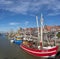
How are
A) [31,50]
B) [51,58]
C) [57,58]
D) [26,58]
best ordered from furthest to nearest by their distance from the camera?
[31,50] → [26,58] → [51,58] → [57,58]

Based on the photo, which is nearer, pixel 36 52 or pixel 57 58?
pixel 57 58

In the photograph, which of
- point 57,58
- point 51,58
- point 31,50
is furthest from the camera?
point 31,50

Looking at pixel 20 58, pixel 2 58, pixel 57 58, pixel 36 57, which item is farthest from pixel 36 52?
pixel 57 58

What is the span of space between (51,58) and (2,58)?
12.4m

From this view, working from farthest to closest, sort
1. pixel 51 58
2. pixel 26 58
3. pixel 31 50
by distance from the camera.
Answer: pixel 31 50 → pixel 26 58 → pixel 51 58

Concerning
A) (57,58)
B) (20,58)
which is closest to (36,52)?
(20,58)

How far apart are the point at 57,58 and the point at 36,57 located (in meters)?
24.4

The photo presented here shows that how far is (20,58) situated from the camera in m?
40.7

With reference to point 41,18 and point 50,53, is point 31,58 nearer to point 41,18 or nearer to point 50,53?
point 50,53

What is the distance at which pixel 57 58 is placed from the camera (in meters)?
17.7

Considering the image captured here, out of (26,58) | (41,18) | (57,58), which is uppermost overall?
(41,18)

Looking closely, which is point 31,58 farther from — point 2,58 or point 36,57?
point 2,58

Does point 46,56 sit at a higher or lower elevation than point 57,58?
lower

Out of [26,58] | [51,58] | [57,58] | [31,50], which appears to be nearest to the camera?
[57,58]
